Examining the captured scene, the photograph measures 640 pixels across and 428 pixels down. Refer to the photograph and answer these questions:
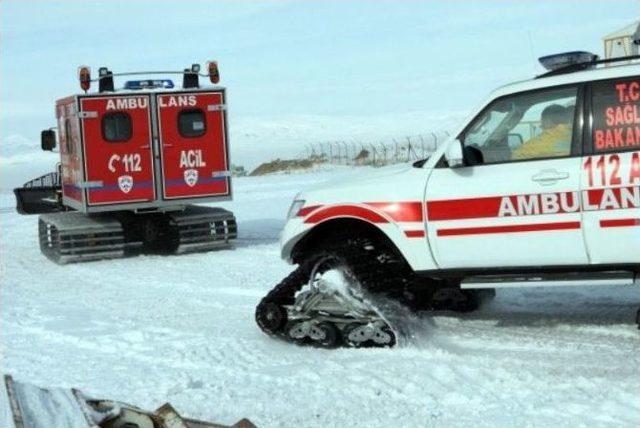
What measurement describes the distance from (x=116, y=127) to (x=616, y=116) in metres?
8.65

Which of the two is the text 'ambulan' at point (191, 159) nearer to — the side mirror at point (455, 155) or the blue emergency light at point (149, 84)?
the blue emergency light at point (149, 84)

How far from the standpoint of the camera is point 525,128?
671 centimetres

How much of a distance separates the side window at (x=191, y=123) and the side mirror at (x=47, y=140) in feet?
8.81

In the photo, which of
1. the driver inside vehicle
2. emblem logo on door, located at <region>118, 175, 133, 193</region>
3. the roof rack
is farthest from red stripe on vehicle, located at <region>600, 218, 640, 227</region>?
emblem logo on door, located at <region>118, 175, 133, 193</region>

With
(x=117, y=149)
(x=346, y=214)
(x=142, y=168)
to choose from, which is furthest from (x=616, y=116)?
(x=117, y=149)

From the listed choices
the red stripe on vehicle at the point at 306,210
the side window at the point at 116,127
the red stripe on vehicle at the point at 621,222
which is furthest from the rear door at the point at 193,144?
the red stripe on vehicle at the point at 621,222

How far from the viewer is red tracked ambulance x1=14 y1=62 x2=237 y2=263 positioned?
43.2 feet

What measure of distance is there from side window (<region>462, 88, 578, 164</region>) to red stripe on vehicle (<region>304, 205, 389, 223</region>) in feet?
2.95

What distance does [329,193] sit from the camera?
7320 mm

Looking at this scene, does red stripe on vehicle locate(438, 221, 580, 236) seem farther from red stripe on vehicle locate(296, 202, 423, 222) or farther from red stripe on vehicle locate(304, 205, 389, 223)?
red stripe on vehicle locate(304, 205, 389, 223)

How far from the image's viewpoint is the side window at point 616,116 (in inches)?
247

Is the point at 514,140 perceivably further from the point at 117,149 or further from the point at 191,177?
A: the point at 117,149

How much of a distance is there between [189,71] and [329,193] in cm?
732

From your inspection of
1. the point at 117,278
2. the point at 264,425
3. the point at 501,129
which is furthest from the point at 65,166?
the point at 264,425
